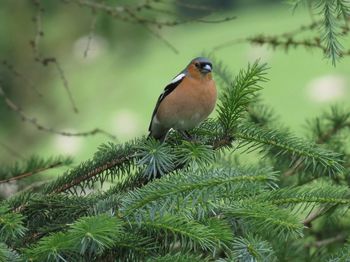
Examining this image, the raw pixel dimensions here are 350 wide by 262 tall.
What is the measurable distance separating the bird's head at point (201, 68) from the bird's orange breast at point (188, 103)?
0.07 ft

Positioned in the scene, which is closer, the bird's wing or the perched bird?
the perched bird

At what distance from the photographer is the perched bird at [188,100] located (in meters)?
2.93

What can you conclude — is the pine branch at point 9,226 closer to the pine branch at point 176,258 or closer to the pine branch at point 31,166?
the pine branch at point 176,258

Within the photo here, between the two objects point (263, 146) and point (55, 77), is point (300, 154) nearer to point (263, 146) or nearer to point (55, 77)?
point (263, 146)

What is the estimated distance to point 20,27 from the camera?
6.28 metres

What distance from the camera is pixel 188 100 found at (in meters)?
3.09

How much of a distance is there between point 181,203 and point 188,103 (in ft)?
4.49

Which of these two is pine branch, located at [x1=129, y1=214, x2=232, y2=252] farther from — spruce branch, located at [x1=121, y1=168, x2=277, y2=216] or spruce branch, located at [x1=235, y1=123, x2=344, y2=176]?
spruce branch, located at [x1=235, y1=123, x2=344, y2=176]

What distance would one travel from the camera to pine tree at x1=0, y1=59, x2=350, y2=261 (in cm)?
163

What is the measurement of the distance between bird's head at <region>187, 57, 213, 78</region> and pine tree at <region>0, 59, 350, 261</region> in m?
0.64

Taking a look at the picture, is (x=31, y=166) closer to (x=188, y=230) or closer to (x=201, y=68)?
(x=201, y=68)

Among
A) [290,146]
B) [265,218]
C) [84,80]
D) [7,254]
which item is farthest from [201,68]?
[84,80]

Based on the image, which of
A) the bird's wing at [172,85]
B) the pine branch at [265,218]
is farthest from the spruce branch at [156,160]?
the bird's wing at [172,85]

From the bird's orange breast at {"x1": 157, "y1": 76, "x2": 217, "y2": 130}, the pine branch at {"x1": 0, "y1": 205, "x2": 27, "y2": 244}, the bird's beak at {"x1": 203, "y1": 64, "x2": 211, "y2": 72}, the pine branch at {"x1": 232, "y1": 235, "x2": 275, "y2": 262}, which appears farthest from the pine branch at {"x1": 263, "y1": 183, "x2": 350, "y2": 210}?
the bird's beak at {"x1": 203, "y1": 64, "x2": 211, "y2": 72}
